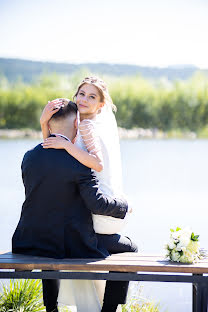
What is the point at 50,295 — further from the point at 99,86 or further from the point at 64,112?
the point at 99,86

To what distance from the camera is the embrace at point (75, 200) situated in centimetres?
229

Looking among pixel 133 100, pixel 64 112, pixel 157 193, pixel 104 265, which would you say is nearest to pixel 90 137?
pixel 64 112

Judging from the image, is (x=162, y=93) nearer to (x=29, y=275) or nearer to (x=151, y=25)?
(x=151, y=25)

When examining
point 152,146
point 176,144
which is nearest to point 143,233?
point 152,146

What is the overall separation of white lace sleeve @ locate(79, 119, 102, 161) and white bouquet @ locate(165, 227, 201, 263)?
1.45ft

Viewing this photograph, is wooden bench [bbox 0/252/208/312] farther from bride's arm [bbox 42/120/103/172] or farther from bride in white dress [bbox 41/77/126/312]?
bride's arm [bbox 42/120/103/172]

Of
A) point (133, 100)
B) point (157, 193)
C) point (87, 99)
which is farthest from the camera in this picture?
point (133, 100)

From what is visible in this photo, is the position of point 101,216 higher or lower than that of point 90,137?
lower

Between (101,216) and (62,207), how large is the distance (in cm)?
18

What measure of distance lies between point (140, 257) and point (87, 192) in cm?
36

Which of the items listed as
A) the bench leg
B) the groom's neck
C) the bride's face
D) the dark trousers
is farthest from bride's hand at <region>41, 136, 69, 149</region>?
the bench leg

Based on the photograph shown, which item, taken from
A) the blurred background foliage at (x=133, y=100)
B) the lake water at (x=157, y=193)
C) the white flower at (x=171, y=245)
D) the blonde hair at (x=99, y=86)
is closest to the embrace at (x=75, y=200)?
the blonde hair at (x=99, y=86)

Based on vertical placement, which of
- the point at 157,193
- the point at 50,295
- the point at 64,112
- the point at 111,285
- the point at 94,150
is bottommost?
the point at 157,193

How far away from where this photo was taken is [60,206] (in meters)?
2.32
